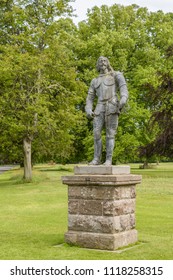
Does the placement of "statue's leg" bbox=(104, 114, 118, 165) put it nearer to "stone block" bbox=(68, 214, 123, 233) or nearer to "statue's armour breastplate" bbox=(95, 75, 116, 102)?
"statue's armour breastplate" bbox=(95, 75, 116, 102)

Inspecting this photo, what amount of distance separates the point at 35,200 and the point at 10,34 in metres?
15.2

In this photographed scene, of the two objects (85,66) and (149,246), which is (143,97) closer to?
(85,66)

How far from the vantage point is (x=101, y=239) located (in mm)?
9766

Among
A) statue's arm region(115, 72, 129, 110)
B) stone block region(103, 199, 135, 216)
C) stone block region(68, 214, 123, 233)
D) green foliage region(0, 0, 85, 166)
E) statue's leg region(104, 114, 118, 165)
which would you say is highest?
green foliage region(0, 0, 85, 166)

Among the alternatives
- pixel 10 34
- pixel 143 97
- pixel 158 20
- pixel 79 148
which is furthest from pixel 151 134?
pixel 10 34

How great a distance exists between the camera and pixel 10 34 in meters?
32.4

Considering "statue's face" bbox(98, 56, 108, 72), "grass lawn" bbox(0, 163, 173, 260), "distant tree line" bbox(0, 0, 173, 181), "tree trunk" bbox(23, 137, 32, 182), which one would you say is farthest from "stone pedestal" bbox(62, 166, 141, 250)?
"tree trunk" bbox(23, 137, 32, 182)

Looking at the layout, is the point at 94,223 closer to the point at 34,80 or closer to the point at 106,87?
the point at 106,87

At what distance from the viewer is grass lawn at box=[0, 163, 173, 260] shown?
9.51m

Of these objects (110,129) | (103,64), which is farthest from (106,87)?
(110,129)

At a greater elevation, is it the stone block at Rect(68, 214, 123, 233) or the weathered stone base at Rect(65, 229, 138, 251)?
the stone block at Rect(68, 214, 123, 233)

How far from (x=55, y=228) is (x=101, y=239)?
3767 millimetres

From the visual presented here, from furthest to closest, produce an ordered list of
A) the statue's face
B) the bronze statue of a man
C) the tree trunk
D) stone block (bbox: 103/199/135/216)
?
the tree trunk, the statue's face, the bronze statue of a man, stone block (bbox: 103/199/135/216)

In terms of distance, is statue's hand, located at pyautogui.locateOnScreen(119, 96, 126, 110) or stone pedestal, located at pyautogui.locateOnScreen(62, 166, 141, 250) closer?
stone pedestal, located at pyautogui.locateOnScreen(62, 166, 141, 250)
